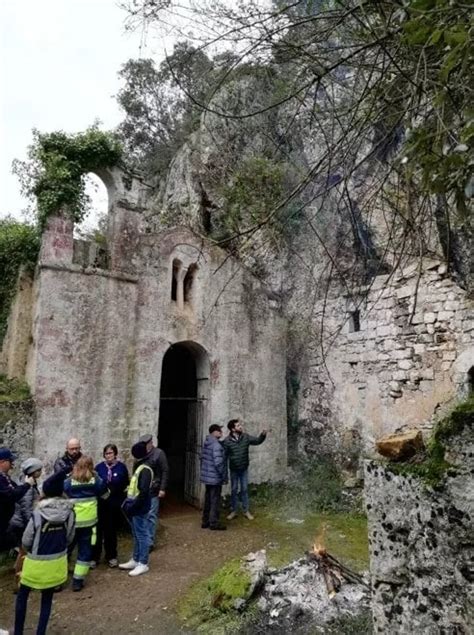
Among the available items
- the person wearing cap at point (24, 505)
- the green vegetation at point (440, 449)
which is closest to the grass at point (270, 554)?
the person wearing cap at point (24, 505)

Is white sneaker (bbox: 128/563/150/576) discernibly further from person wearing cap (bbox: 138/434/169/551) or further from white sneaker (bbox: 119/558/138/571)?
person wearing cap (bbox: 138/434/169/551)

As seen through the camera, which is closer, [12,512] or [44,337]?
[12,512]

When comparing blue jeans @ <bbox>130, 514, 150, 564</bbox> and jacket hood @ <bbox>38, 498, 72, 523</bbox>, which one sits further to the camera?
blue jeans @ <bbox>130, 514, 150, 564</bbox>

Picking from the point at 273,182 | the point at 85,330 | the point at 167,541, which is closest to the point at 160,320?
the point at 85,330

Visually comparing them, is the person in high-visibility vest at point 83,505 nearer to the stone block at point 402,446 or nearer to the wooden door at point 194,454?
the wooden door at point 194,454

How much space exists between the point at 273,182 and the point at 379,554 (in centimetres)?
1018

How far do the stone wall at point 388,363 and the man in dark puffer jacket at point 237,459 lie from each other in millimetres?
2134

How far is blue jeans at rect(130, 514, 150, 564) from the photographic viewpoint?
6.06 metres

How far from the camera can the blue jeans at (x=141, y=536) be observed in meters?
6.06

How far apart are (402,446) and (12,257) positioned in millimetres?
8674

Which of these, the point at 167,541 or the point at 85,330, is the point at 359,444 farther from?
the point at 85,330

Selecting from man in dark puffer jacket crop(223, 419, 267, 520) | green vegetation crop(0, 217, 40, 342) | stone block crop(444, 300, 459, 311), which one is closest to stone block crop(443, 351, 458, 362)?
stone block crop(444, 300, 459, 311)

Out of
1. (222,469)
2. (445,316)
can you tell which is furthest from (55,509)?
(445,316)

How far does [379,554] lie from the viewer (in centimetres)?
211
